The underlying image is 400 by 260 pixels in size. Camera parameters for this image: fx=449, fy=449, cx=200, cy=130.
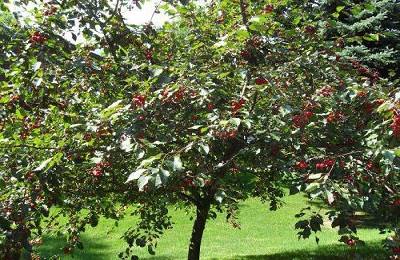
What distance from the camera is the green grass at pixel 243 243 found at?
9.03 m

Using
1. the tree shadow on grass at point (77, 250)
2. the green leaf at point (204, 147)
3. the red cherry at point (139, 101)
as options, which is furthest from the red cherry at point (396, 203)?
the tree shadow on grass at point (77, 250)

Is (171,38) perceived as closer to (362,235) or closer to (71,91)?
(71,91)

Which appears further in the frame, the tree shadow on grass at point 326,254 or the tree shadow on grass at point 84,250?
the tree shadow on grass at point 84,250

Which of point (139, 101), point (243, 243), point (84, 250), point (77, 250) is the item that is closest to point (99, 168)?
A: point (139, 101)

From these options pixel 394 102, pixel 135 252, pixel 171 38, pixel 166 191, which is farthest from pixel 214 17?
pixel 135 252

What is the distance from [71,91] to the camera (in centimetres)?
461

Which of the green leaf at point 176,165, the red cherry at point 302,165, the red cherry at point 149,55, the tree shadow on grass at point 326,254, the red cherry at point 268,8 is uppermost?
the red cherry at point 268,8

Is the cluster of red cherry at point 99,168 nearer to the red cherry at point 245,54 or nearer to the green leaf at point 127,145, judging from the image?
the green leaf at point 127,145

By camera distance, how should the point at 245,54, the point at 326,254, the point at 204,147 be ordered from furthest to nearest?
the point at 326,254, the point at 245,54, the point at 204,147

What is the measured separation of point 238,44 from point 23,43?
6.33 feet

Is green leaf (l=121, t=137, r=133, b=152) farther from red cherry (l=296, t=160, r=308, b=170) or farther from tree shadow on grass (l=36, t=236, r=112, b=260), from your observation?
tree shadow on grass (l=36, t=236, r=112, b=260)

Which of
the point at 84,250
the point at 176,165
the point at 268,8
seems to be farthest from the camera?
the point at 84,250

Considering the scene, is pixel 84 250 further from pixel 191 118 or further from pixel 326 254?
pixel 191 118

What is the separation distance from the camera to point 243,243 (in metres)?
10.6
